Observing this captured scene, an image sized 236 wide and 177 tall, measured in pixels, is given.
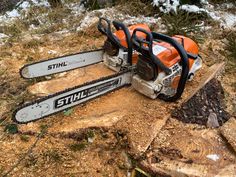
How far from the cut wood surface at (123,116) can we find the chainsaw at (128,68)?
0.33 ft

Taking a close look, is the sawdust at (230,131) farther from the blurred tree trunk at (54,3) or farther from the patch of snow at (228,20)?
the blurred tree trunk at (54,3)

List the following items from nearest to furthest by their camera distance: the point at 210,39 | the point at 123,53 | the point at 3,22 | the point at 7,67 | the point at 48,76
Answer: the point at 123,53
the point at 48,76
the point at 7,67
the point at 210,39
the point at 3,22

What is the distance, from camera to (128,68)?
139 inches

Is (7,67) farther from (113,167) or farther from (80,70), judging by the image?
(113,167)

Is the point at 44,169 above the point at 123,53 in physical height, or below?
below

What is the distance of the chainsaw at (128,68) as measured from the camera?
3.07 meters

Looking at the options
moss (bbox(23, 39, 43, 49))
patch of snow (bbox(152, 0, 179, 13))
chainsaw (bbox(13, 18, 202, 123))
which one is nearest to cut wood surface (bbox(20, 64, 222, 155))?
chainsaw (bbox(13, 18, 202, 123))

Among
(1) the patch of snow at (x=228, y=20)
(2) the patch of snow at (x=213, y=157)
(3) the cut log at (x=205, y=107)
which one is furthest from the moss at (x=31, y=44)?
(2) the patch of snow at (x=213, y=157)

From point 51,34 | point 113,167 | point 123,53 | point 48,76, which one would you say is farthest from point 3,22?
point 113,167

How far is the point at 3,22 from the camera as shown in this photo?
547 centimetres

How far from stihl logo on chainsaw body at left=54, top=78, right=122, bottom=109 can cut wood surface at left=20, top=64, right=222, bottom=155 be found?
0.49ft

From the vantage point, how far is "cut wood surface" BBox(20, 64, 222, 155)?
10.3 ft

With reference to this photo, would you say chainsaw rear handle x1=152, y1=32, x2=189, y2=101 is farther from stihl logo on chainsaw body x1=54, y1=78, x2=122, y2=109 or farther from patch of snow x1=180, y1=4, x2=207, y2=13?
patch of snow x1=180, y1=4, x2=207, y2=13

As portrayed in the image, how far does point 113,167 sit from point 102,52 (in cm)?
132
